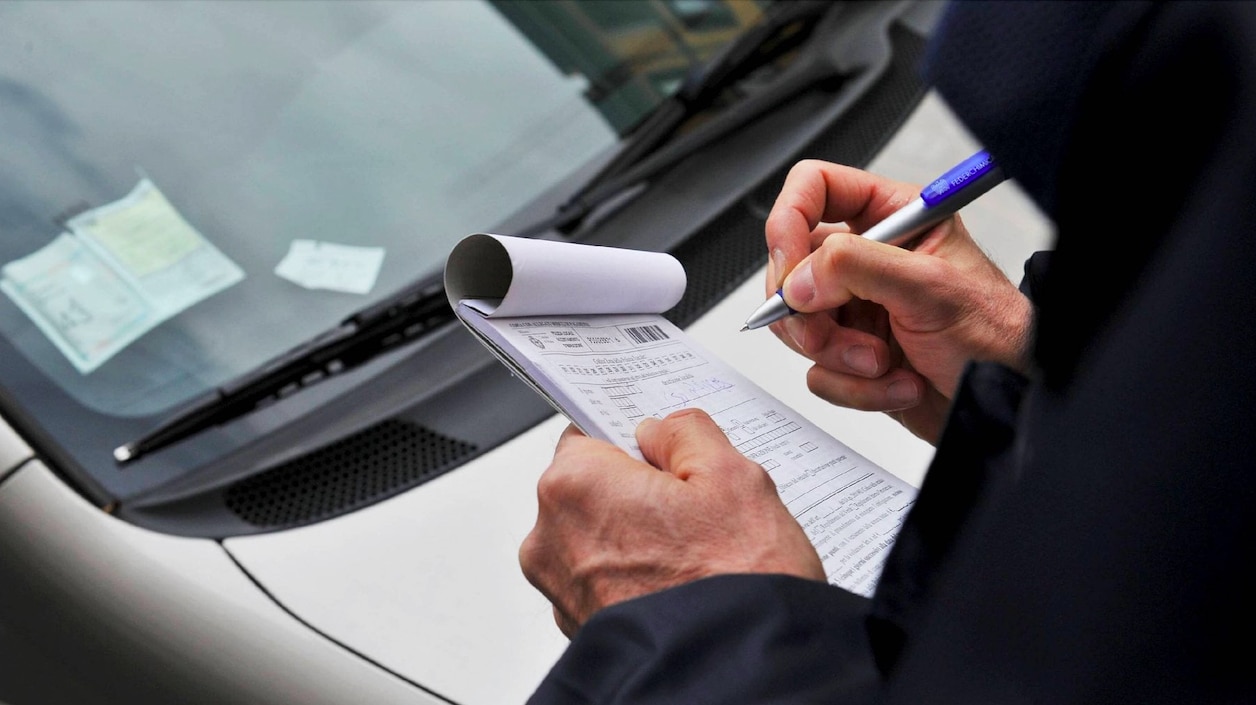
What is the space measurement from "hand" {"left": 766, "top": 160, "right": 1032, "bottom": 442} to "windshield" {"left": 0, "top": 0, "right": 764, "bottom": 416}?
543 millimetres

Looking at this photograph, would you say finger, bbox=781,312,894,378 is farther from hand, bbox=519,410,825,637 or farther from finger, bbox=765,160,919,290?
hand, bbox=519,410,825,637

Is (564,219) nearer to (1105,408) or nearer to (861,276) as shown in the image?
(861,276)

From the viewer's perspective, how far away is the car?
1013 millimetres

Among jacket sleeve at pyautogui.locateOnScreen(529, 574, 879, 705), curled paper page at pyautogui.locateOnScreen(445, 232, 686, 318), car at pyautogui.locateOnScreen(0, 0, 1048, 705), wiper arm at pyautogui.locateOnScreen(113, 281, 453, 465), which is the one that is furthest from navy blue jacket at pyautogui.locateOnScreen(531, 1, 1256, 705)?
wiper arm at pyautogui.locateOnScreen(113, 281, 453, 465)

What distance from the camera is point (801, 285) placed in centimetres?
95

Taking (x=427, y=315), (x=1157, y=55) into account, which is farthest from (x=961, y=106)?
(x=427, y=315)

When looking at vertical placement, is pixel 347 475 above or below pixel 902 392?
above

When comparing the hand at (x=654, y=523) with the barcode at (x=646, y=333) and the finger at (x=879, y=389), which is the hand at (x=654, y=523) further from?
the finger at (x=879, y=389)

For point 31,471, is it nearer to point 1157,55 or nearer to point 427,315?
point 427,315

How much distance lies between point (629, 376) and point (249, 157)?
2.41 ft

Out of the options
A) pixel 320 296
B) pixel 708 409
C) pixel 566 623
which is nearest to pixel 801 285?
pixel 708 409

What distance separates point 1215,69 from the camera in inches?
12.0

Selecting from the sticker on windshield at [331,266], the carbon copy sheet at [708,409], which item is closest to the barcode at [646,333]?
the carbon copy sheet at [708,409]

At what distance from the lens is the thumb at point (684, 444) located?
27.4 inches
